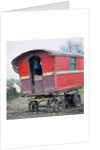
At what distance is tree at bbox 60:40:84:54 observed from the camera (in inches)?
259

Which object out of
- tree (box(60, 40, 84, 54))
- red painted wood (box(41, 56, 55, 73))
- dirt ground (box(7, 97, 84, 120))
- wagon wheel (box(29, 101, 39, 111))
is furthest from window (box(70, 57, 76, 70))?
wagon wheel (box(29, 101, 39, 111))

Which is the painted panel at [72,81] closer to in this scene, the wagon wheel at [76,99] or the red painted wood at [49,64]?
the wagon wheel at [76,99]

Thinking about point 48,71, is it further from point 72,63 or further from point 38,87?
point 72,63

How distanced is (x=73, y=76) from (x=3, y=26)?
116 centimetres

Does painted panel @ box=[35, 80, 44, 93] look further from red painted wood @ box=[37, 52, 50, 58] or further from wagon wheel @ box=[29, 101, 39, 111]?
red painted wood @ box=[37, 52, 50, 58]

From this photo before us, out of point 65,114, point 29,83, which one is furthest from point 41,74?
point 65,114

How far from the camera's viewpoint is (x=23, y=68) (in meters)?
6.58

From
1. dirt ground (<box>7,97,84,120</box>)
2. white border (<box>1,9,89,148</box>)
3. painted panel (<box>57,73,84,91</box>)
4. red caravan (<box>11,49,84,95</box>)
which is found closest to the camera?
white border (<box>1,9,89,148</box>)

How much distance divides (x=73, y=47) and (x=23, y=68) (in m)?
0.66

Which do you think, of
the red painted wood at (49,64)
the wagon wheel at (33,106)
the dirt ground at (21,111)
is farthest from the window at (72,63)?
the wagon wheel at (33,106)

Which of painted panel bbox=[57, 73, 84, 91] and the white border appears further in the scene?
painted panel bbox=[57, 73, 84, 91]

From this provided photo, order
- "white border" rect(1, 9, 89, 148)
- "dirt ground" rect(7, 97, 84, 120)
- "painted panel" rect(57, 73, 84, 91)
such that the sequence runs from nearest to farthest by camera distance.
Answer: "white border" rect(1, 9, 89, 148) → "dirt ground" rect(7, 97, 84, 120) → "painted panel" rect(57, 73, 84, 91)

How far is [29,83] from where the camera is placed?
21.6ft

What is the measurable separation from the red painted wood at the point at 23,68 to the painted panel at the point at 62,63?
369 mm
